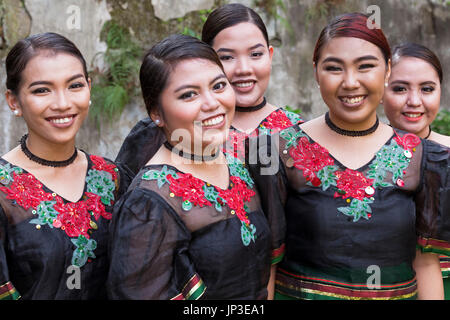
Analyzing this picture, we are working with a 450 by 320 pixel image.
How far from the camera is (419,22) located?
518 centimetres

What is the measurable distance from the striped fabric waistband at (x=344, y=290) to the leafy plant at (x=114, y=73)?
9.24 ft

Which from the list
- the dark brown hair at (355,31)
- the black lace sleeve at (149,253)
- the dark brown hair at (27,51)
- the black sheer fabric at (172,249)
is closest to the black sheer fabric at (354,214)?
the black sheer fabric at (172,249)

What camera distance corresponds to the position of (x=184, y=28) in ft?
15.5

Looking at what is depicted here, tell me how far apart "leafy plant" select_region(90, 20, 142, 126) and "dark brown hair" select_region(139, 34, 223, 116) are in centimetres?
263

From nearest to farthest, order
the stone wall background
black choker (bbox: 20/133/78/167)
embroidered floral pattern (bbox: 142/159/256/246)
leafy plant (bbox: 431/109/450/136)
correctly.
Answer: embroidered floral pattern (bbox: 142/159/256/246) < black choker (bbox: 20/133/78/167) < the stone wall background < leafy plant (bbox: 431/109/450/136)

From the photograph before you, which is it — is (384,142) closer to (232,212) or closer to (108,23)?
(232,212)

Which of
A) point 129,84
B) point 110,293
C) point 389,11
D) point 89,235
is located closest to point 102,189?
point 89,235

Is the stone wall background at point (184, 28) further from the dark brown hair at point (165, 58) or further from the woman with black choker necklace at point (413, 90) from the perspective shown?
the dark brown hair at point (165, 58)

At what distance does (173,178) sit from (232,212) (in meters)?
0.24

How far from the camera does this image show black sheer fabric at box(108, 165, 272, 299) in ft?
5.73

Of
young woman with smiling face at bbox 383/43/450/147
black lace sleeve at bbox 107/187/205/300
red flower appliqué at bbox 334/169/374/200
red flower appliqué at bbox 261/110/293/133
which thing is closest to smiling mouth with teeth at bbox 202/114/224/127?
black lace sleeve at bbox 107/187/205/300

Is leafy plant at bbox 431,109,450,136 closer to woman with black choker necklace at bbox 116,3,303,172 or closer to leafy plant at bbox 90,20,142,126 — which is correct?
woman with black choker necklace at bbox 116,3,303,172

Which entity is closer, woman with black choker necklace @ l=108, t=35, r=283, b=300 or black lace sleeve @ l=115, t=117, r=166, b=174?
woman with black choker necklace @ l=108, t=35, r=283, b=300

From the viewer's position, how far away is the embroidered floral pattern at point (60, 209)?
2.03 meters
